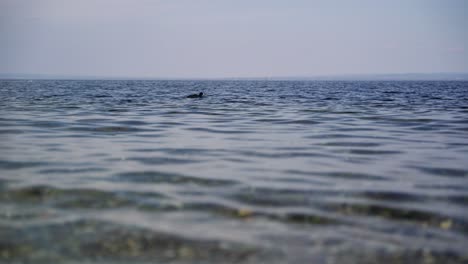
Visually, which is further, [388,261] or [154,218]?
[154,218]

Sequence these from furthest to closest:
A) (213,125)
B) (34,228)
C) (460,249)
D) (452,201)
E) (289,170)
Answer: (213,125) → (289,170) → (452,201) → (34,228) → (460,249)

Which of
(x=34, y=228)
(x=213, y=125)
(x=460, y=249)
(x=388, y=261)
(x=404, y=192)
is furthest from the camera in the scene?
(x=213, y=125)

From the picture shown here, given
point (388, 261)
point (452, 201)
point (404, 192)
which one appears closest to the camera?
point (388, 261)

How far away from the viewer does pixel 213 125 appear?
534 inches

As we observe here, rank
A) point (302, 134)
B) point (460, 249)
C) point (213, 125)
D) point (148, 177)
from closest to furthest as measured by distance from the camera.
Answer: point (460, 249) → point (148, 177) → point (302, 134) → point (213, 125)

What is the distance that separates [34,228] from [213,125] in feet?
32.1

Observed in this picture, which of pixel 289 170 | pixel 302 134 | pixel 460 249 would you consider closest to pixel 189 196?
pixel 289 170

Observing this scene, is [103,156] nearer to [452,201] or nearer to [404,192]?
[404,192]

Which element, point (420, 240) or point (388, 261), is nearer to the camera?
point (388, 261)

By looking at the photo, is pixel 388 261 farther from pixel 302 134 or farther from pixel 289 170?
pixel 302 134

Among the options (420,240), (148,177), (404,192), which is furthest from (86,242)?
(404,192)

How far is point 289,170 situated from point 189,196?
83.5 inches

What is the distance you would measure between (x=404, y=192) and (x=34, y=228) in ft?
14.9

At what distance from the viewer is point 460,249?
141 inches
